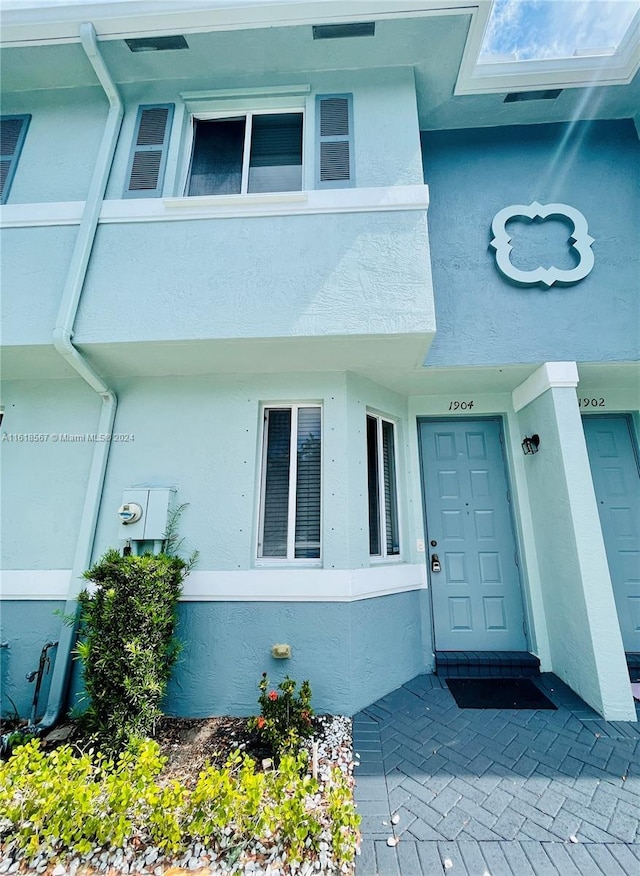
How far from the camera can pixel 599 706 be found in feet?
10.3

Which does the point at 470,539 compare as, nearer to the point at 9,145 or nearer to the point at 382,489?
the point at 382,489

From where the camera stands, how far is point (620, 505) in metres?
4.23

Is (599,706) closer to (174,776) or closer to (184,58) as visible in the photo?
(174,776)

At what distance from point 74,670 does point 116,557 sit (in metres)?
1.32

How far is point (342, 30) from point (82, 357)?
164 inches

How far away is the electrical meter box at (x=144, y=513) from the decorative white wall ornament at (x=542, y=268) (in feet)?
14.2

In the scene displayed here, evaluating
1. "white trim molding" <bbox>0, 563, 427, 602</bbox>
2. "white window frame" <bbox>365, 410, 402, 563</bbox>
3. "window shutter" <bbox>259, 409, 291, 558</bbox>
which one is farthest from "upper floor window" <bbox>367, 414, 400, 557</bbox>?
"window shutter" <bbox>259, 409, 291, 558</bbox>

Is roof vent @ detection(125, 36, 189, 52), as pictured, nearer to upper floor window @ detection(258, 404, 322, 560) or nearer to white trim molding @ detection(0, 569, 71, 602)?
upper floor window @ detection(258, 404, 322, 560)

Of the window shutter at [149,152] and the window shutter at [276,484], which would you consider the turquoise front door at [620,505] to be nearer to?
the window shutter at [276,484]

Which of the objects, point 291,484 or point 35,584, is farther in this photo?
point 291,484

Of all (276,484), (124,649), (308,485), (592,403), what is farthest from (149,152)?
(592,403)

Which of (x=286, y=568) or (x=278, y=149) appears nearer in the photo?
(x=286, y=568)

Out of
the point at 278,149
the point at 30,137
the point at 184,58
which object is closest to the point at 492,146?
the point at 278,149

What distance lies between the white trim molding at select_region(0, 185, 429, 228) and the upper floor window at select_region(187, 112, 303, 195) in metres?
0.48
